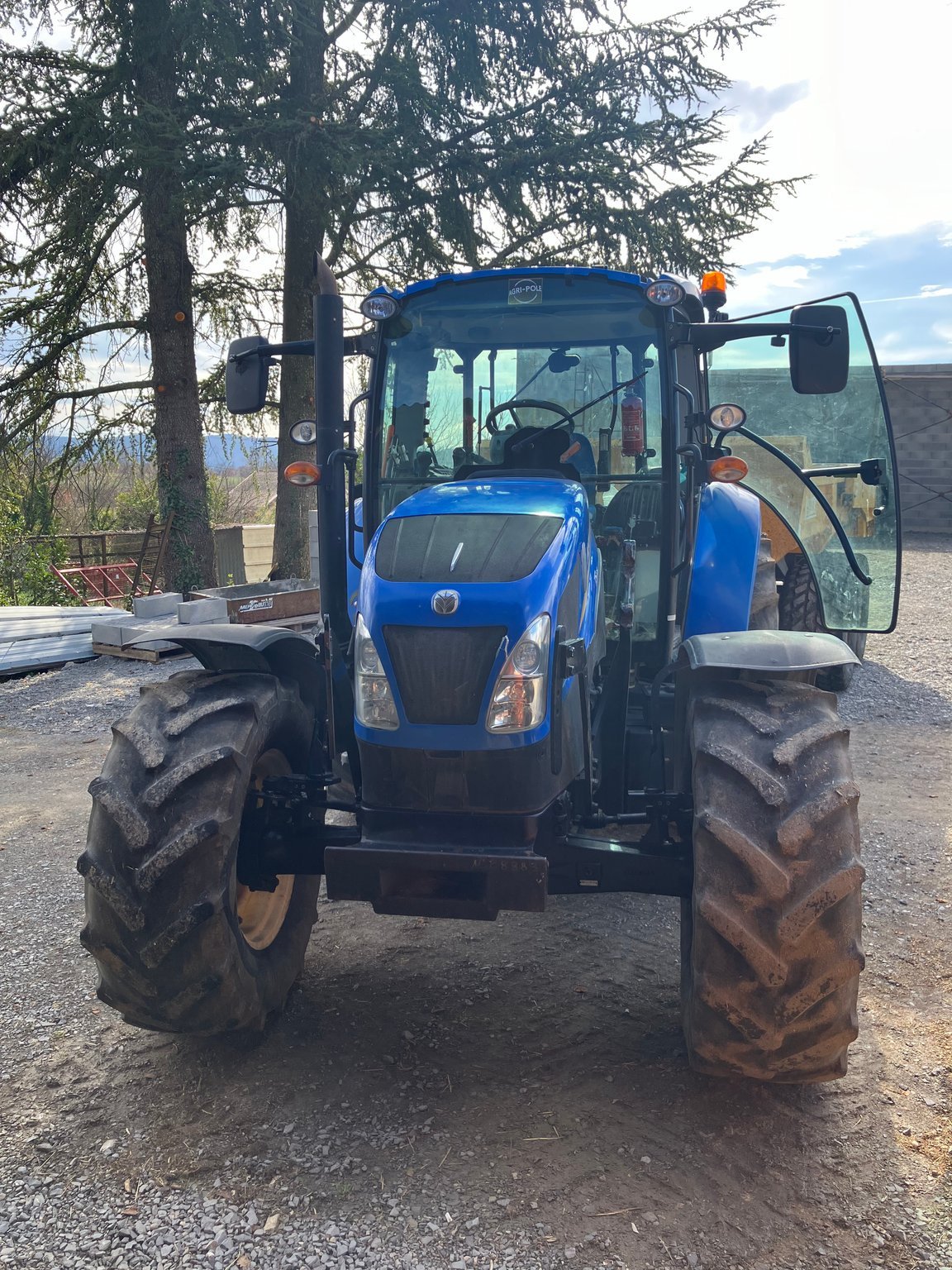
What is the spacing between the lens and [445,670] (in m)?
2.99

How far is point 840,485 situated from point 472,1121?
5.83 m

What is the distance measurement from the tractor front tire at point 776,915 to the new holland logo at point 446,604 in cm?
85

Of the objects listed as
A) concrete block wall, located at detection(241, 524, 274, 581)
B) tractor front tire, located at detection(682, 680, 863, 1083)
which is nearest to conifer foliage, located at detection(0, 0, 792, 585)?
tractor front tire, located at detection(682, 680, 863, 1083)

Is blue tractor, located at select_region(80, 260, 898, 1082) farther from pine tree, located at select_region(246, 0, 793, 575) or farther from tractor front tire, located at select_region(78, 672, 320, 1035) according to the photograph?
pine tree, located at select_region(246, 0, 793, 575)

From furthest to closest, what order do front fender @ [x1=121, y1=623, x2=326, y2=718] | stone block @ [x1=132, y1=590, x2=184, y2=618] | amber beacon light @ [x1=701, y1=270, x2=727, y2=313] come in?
stone block @ [x1=132, y1=590, x2=184, y2=618], amber beacon light @ [x1=701, y1=270, x2=727, y2=313], front fender @ [x1=121, y1=623, x2=326, y2=718]

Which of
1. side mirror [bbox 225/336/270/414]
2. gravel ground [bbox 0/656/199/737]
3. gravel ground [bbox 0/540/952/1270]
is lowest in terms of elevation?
gravel ground [bbox 0/540/952/1270]

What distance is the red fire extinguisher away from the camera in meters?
4.03

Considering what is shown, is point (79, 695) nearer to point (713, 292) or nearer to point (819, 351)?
point (713, 292)

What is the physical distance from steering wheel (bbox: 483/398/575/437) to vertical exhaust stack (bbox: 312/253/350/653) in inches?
25.1

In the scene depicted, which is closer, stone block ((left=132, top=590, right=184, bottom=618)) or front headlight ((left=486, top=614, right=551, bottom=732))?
front headlight ((left=486, top=614, right=551, bottom=732))

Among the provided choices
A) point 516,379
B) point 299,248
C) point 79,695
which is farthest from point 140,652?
point 516,379

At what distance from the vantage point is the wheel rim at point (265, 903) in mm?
3516

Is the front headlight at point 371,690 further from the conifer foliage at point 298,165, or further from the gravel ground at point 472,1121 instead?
the conifer foliage at point 298,165

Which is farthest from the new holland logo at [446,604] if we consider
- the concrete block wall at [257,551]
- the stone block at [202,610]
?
the concrete block wall at [257,551]
